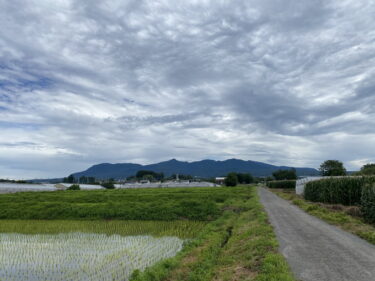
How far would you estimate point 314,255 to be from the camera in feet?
30.5

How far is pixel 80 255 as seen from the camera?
37.4 feet

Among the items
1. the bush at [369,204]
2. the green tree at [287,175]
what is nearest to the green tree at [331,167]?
the green tree at [287,175]

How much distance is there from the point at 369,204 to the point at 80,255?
15.9m

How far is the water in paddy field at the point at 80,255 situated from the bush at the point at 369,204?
36.5 feet

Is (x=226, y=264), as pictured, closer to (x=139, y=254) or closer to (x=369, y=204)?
(x=139, y=254)

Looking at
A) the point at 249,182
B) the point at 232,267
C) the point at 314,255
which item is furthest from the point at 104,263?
the point at 249,182

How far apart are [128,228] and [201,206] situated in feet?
26.4

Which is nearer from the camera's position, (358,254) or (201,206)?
(358,254)

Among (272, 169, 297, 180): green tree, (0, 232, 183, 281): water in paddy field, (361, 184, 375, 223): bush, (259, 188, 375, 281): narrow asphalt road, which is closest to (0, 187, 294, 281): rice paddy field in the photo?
(0, 232, 183, 281): water in paddy field

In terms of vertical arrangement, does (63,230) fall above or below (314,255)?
below

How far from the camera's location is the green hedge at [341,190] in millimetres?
28141

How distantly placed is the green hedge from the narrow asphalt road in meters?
15.3

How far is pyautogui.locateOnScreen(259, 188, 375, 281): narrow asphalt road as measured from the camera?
742cm

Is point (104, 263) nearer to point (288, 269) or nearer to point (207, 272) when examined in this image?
point (207, 272)
